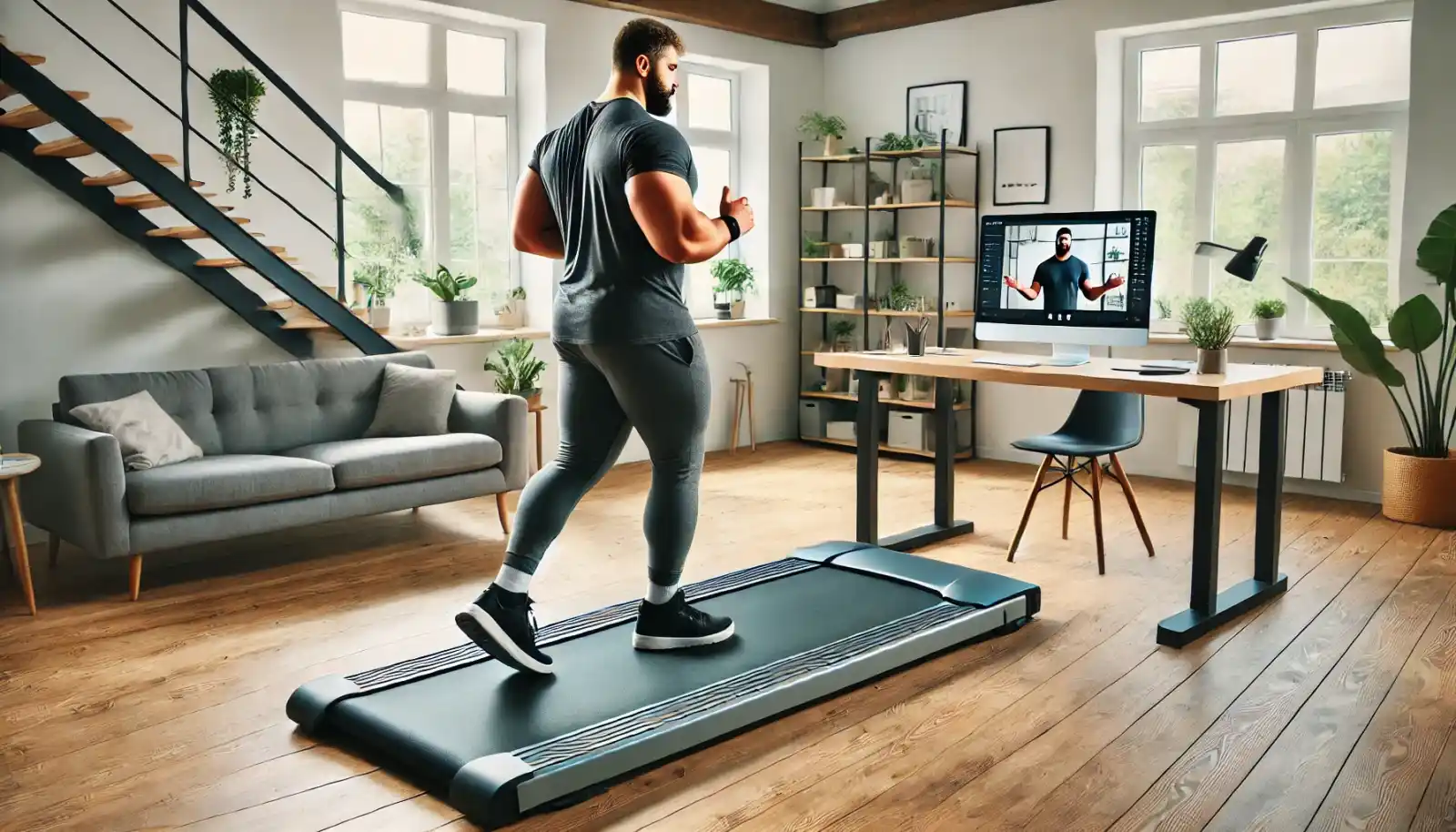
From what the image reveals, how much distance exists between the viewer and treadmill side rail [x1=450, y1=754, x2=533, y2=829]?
2.40 metres

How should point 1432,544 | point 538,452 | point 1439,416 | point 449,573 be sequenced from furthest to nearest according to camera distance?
1. point 538,452
2. point 1439,416
3. point 1432,544
4. point 449,573

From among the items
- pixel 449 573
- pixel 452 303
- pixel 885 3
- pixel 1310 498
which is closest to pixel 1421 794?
pixel 449 573

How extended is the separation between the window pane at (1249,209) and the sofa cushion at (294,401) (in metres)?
4.27

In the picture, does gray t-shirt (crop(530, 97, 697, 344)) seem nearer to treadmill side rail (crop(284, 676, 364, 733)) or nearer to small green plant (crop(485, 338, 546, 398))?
treadmill side rail (crop(284, 676, 364, 733))

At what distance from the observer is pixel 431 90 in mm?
6211

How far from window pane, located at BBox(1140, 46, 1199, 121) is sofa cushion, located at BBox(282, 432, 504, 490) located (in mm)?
3993

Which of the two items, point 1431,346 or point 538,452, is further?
point 538,452

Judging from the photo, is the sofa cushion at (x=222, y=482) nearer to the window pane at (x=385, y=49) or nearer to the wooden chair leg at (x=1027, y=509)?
the window pane at (x=385, y=49)

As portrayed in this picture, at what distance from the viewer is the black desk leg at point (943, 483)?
4840mm

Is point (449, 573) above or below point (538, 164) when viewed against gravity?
below

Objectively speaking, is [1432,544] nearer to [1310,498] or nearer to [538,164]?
[1310,498]

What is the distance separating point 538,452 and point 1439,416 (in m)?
4.16

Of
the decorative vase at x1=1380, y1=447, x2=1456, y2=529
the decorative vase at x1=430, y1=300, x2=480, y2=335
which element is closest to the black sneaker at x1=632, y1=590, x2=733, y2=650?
the decorative vase at x1=430, y1=300, x2=480, y2=335

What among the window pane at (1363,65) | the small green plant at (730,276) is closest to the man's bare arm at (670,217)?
the window pane at (1363,65)
